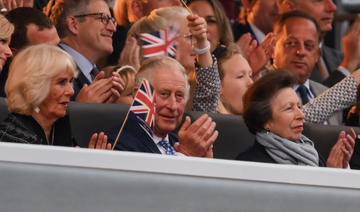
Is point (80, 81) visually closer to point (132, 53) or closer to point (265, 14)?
point (132, 53)

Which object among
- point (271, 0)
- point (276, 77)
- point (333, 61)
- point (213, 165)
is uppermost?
point (213, 165)

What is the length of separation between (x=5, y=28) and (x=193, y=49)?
0.86 metres

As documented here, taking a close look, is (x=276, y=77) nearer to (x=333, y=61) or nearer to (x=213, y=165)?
(x=213, y=165)

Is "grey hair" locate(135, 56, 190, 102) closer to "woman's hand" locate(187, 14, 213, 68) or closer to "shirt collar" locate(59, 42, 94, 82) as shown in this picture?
"woman's hand" locate(187, 14, 213, 68)

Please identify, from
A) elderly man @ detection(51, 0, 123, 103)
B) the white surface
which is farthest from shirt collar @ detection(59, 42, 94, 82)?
the white surface

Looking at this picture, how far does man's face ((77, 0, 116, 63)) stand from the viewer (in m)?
3.93

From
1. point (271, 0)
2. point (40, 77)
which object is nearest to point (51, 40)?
point (40, 77)

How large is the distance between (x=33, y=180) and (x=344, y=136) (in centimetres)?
155

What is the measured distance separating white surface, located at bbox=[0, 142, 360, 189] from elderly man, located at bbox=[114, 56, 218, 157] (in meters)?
0.68

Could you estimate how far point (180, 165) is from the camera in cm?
238

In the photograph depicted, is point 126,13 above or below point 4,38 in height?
below

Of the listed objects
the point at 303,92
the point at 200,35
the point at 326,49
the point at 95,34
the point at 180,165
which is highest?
the point at 180,165

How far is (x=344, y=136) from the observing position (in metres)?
3.59

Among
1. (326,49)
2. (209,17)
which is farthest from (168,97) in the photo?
(326,49)
